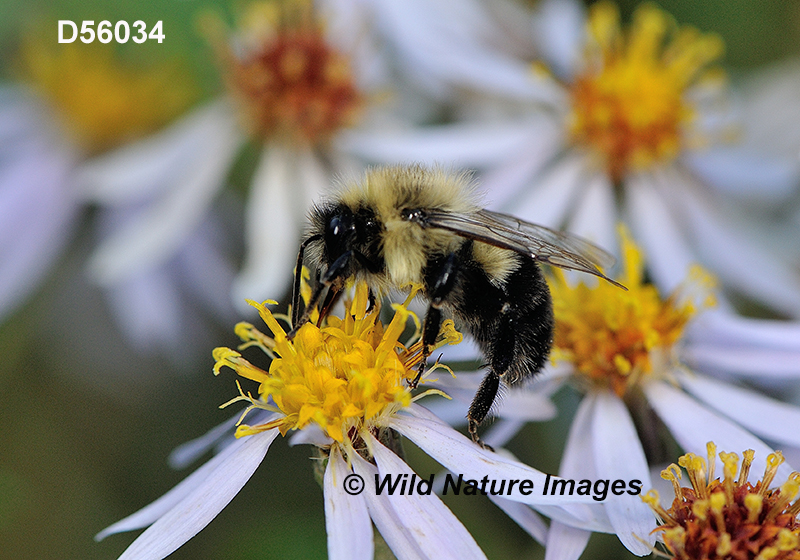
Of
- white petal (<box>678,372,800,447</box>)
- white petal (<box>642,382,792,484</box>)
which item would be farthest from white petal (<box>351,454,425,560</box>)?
white petal (<box>678,372,800,447</box>)

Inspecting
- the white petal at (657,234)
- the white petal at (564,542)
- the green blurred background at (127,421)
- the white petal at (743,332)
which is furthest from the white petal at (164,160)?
the white petal at (564,542)

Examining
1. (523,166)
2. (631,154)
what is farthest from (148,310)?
(631,154)

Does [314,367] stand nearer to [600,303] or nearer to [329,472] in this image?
[329,472]

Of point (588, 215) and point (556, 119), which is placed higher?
point (556, 119)

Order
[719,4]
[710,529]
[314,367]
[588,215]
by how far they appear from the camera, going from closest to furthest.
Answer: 1. [710,529]
2. [314,367]
3. [588,215]
4. [719,4]

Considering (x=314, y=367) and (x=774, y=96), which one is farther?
(x=774, y=96)

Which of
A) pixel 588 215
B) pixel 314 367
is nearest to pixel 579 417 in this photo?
pixel 314 367
